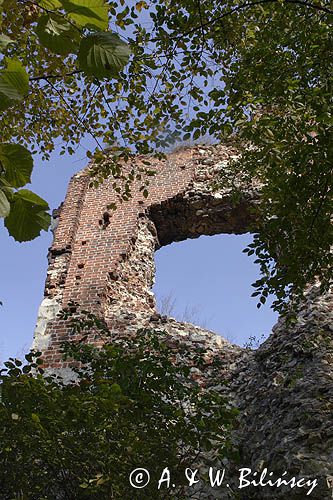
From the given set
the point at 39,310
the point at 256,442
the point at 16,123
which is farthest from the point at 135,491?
the point at 39,310

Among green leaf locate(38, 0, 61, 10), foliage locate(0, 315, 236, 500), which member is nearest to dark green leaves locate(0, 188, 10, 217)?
green leaf locate(38, 0, 61, 10)

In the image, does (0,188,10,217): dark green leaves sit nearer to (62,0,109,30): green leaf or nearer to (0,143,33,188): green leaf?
(0,143,33,188): green leaf

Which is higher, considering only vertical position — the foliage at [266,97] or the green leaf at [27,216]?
the foliage at [266,97]

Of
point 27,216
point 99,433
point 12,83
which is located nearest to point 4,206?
point 27,216

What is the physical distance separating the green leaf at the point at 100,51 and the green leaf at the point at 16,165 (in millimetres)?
272

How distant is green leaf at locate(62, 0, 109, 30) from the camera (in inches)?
50.7

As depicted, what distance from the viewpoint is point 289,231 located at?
483 cm

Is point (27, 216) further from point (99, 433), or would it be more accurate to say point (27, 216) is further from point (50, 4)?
point (99, 433)

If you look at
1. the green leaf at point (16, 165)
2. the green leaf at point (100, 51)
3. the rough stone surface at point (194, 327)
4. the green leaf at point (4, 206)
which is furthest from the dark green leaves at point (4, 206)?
the rough stone surface at point (194, 327)

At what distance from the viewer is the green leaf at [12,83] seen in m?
1.24

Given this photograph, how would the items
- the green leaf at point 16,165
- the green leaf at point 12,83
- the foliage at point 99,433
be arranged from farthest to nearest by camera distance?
the foliage at point 99,433
the green leaf at point 16,165
the green leaf at point 12,83

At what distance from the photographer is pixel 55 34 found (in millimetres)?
1473

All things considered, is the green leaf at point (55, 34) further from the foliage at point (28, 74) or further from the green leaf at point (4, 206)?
the green leaf at point (4, 206)

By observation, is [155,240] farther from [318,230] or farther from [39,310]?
[318,230]
